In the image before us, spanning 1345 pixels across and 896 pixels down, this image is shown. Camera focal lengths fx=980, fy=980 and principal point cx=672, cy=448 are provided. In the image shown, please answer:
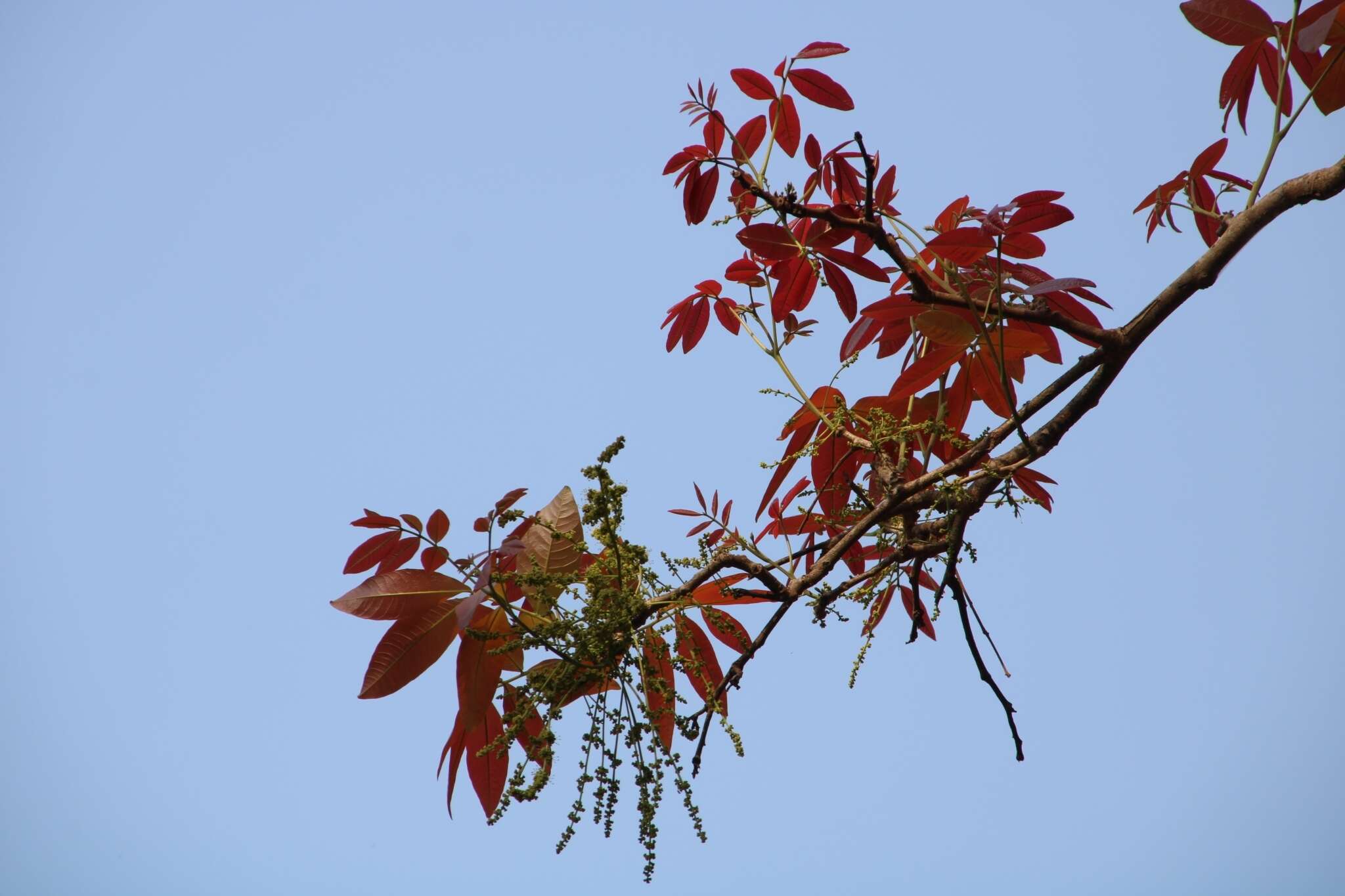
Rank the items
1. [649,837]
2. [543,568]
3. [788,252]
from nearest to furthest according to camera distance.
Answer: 1. [649,837]
2. [543,568]
3. [788,252]

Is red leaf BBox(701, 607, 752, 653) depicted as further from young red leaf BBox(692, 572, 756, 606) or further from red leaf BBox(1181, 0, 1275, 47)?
red leaf BBox(1181, 0, 1275, 47)

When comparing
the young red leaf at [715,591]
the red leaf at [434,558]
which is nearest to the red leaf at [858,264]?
the young red leaf at [715,591]

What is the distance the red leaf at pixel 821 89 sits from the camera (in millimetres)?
1148

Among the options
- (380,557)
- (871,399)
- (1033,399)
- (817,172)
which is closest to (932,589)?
(871,399)

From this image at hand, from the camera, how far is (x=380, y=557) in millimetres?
996

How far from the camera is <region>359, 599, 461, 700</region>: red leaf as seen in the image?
3.03ft

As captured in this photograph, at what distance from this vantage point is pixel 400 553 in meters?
0.99

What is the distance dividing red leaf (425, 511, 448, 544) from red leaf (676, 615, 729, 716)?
0.84 ft

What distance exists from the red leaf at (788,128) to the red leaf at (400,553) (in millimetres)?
641

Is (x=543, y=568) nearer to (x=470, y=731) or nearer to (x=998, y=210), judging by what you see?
(x=470, y=731)

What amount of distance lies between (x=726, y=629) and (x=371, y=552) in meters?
0.38

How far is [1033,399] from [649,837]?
0.52 m

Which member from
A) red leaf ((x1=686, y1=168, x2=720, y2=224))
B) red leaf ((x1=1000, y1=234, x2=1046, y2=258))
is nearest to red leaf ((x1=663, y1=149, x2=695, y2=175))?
red leaf ((x1=686, y1=168, x2=720, y2=224))

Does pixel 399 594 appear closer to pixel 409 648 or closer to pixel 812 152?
pixel 409 648
